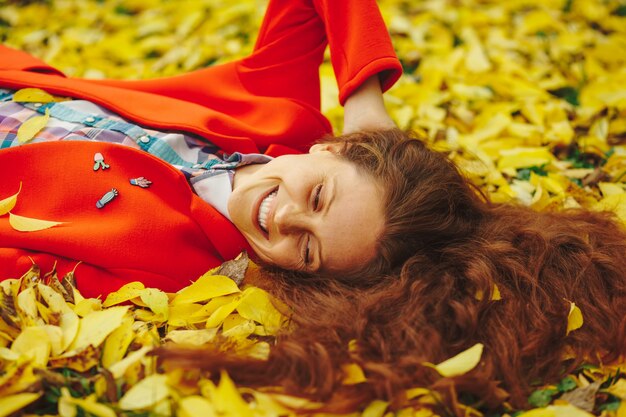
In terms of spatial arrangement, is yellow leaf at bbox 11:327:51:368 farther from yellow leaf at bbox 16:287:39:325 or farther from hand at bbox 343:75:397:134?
hand at bbox 343:75:397:134

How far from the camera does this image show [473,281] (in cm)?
145

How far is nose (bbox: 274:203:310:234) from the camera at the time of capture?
1.47 m

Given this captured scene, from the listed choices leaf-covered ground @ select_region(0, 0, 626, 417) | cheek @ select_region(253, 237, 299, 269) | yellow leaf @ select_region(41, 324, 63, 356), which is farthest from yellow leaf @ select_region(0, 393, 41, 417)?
cheek @ select_region(253, 237, 299, 269)

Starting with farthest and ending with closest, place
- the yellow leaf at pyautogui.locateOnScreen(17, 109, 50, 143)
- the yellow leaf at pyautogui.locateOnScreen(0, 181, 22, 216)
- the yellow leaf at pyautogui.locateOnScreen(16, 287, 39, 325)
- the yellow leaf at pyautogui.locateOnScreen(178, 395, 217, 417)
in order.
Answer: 1. the yellow leaf at pyautogui.locateOnScreen(17, 109, 50, 143)
2. the yellow leaf at pyautogui.locateOnScreen(0, 181, 22, 216)
3. the yellow leaf at pyautogui.locateOnScreen(16, 287, 39, 325)
4. the yellow leaf at pyautogui.locateOnScreen(178, 395, 217, 417)

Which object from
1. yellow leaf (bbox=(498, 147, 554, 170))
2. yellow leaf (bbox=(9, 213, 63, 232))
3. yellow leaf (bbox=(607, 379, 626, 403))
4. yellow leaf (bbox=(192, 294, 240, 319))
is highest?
yellow leaf (bbox=(9, 213, 63, 232))

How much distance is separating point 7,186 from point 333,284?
86 cm

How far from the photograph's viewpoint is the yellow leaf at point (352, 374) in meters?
1.22

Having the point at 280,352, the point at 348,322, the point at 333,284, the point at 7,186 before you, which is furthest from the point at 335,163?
the point at 7,186

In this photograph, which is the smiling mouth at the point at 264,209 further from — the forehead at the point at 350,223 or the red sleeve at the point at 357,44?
the red sleeve at the point at 357,44

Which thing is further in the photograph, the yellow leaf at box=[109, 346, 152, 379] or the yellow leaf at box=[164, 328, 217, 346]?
the yellow leaf at box=[164, 328, 217, 346]

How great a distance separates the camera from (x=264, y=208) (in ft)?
5.11

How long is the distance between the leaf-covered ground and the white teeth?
17 centimetres

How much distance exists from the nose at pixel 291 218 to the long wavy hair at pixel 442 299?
5.8 inches

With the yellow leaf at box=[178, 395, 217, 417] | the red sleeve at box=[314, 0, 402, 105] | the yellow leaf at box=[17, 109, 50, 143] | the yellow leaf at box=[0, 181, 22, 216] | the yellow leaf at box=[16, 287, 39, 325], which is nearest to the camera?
the yellow leaf at box=[178, 395, 217, 417]
